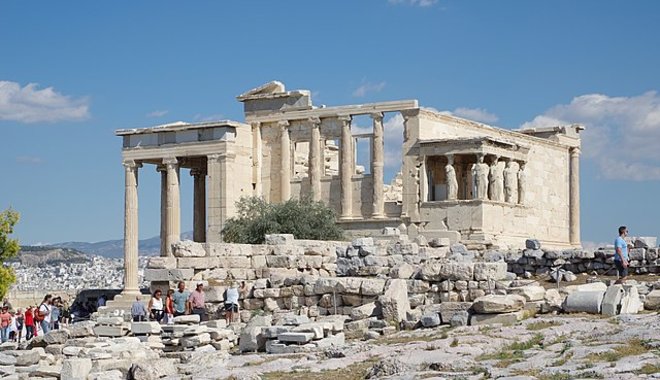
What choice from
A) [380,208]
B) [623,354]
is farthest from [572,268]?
[380,208]

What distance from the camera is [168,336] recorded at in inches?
770

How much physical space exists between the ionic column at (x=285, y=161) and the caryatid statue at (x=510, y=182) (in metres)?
6.95

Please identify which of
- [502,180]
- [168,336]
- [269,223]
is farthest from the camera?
[502,180]

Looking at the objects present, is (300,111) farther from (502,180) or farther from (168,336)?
(168,336)

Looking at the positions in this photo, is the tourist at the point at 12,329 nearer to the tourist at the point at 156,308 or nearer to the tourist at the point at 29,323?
the tourist at the point at 29,323

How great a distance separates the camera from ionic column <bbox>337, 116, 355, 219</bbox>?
42.8 metres

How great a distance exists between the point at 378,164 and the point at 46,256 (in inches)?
3500

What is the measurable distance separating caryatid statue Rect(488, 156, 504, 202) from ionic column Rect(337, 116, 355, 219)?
447cm

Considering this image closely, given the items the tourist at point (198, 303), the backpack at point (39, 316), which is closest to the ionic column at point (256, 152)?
the backpack at point (39, 316)

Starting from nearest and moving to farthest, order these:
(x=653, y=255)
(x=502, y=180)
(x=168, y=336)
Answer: (x=168, y=336), (x=653, y=255), (x=502, y=180)

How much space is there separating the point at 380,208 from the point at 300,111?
13.6 ft

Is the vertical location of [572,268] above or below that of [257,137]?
below

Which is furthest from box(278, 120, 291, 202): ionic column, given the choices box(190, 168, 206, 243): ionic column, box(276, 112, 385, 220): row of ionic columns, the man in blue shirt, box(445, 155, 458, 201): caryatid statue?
the man in blue shirt

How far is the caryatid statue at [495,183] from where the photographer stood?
4125 cm
